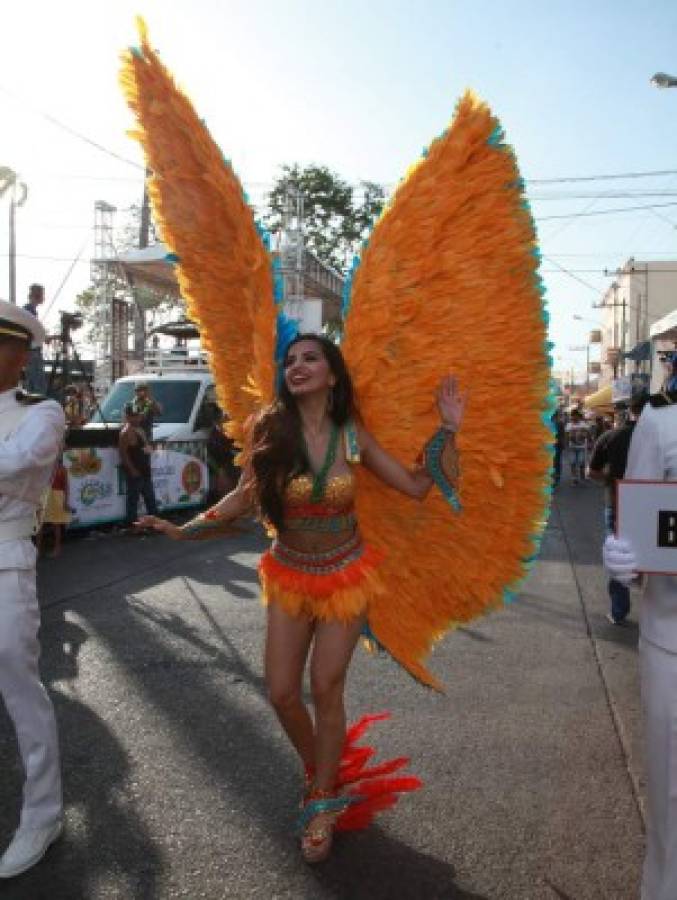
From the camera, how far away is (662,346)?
77.2 ft

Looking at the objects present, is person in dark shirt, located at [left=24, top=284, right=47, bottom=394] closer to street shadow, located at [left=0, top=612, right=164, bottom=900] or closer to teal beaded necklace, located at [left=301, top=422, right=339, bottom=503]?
street shadow, located at [left=0, top=612, right=164, bottom=900]

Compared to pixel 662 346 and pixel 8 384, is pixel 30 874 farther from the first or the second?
pixel 662 346

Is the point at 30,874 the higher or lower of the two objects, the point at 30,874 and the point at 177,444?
the lower

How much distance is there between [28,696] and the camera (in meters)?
2.95

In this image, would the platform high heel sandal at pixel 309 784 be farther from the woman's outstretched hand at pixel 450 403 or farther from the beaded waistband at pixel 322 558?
the woman's outstretched hand at pixel 450 403

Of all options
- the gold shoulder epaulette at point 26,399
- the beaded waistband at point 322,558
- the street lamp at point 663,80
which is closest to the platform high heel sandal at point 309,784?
the beaded waistband at point 322,558

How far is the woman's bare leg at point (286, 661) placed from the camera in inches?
119

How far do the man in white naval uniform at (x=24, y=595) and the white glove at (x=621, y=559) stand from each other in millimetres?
1839

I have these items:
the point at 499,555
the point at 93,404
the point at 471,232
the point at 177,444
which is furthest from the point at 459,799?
the point at 93,404

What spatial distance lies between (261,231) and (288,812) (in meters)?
2.18

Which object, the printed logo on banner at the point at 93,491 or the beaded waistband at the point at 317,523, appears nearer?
the beaded waistband at the point at 317,523

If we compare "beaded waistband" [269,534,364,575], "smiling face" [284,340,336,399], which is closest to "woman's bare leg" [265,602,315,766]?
"beaded waistband" [269,534,364,575]

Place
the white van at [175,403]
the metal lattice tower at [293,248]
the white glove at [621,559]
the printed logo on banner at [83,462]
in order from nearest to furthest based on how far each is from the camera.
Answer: the white glove at [621,559] < the metal lattice tower at [293,248] < the printed logo on banner at [83,462] < the white van at [175,403]

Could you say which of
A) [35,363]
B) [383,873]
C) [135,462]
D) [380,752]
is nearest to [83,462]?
[135,462]
